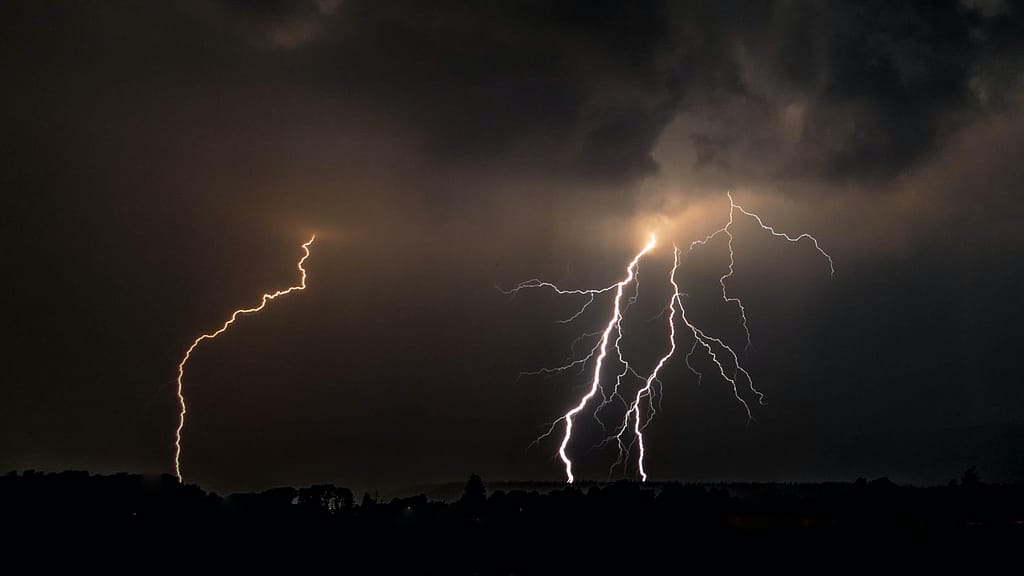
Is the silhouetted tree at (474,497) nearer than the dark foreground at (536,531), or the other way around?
the dark foreground at (536,531)

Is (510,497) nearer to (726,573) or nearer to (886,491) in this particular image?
(886,491)

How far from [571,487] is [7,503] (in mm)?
39872

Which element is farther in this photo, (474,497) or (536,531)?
(474,497)

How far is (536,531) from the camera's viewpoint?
180 ft

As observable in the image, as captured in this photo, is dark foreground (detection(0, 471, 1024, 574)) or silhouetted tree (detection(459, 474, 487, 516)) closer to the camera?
dark foreground (detection(0, 471, 1024, 574))

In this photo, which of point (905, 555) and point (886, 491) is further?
point (886, 491)

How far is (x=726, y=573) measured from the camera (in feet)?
121

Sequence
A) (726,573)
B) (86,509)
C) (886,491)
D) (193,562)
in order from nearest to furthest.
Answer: (726,573), (193,562), (86,509), (886,491)

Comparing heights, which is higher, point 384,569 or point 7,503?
point 7,503

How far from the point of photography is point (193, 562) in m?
44.2

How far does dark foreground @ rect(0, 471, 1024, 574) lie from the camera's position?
40531mm

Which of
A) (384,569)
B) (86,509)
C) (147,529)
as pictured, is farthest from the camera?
(86,509)

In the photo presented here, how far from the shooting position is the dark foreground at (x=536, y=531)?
133ft

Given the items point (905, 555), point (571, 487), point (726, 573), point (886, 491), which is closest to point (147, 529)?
point (571, 487)
